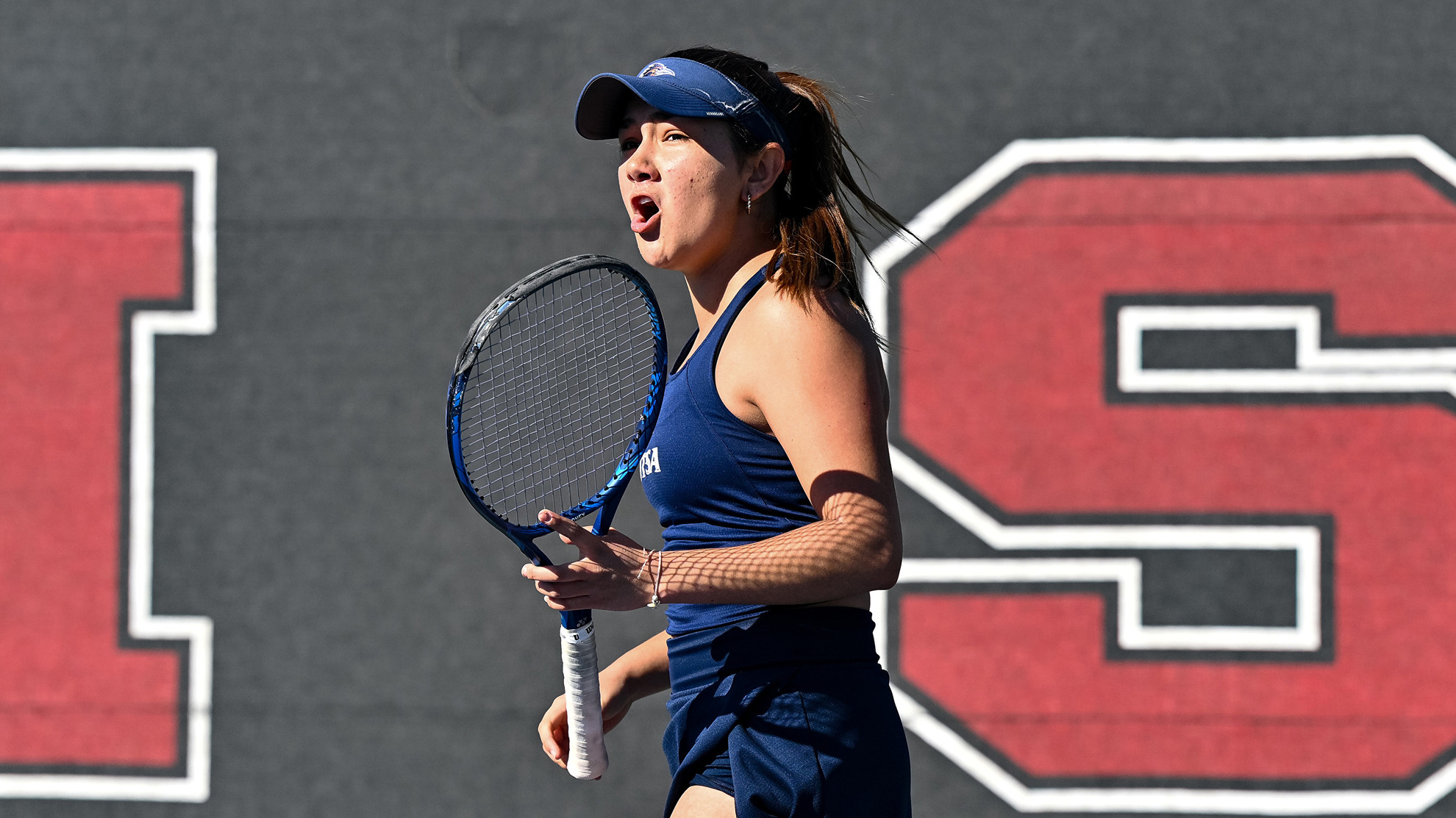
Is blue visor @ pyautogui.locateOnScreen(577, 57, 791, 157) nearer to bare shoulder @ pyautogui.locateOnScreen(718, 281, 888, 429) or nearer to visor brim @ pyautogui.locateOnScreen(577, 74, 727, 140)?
visor brim @ pyautogui.locateOnScreen(577, 74, 727, 140)

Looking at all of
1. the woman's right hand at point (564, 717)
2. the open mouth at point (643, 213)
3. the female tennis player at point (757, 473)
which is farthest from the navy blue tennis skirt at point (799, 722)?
the open mouth at point (643, 213)

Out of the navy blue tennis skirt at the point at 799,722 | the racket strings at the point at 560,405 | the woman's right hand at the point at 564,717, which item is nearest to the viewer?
the navy blue tennis skirt at the point at 799,722

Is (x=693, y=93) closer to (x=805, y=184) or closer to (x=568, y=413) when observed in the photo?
(x=805, y=184)

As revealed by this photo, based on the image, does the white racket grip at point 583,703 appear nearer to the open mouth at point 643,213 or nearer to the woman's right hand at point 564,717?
the woman's right hand at point 564,717

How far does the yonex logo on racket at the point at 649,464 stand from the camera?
161cm

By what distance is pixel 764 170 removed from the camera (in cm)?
165

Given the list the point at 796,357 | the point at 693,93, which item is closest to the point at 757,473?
the point at 796,357

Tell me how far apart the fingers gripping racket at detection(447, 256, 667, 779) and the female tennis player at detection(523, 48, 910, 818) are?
0.10m

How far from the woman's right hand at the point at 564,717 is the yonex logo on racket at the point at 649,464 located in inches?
14.2

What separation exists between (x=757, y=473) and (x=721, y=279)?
0.31 metres

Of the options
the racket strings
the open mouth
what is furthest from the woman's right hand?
the open mouth

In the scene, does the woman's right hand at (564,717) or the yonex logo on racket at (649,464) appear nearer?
the yonex logo on racket at (649,464)

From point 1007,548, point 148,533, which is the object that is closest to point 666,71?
point 1007,548

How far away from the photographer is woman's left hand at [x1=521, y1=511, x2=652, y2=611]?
1.39 metres
